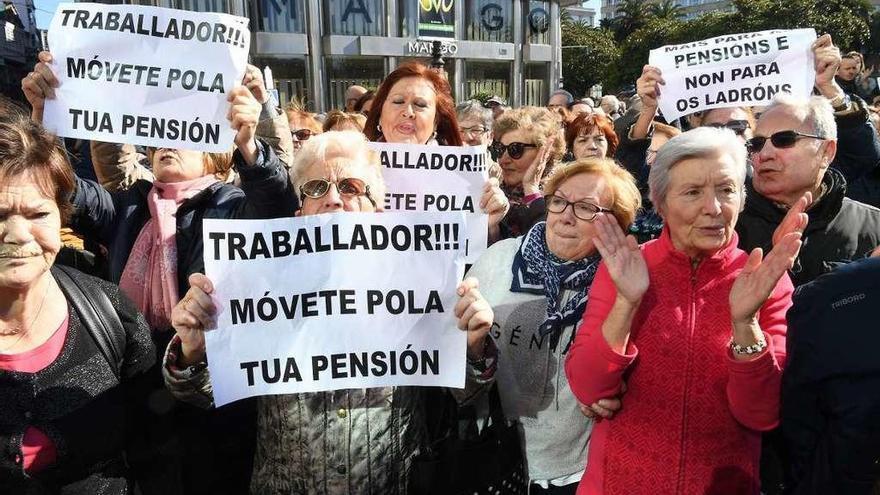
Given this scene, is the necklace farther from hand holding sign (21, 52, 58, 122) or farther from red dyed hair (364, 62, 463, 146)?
red dyed hair (364, 62, 463, 146)

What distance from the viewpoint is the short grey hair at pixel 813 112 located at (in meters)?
2.73

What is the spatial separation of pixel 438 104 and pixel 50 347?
2.46 meters

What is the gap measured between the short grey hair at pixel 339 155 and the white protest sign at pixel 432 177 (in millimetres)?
909

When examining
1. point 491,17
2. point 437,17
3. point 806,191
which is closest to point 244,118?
point 806,191

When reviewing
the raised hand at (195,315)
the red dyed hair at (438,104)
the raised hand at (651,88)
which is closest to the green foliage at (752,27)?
the raised hand at (651,88)

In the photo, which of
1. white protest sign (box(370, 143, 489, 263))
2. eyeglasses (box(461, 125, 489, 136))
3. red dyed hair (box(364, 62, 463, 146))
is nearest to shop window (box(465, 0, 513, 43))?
eyeglasses (box(461, 125, 489, 136))

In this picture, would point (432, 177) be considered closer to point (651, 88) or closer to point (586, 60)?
point (651, 88)

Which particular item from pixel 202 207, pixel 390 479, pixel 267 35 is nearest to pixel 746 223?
pixel 390 479

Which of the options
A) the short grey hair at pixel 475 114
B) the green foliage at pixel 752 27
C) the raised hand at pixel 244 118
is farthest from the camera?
the green foliage at pixel 752 27

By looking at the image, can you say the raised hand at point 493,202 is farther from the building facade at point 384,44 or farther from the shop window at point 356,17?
the shop window at point 356,17

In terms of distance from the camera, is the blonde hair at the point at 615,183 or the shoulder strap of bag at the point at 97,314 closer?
the shoulder strap of bag at the point at 97,314

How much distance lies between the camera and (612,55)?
50.5 m

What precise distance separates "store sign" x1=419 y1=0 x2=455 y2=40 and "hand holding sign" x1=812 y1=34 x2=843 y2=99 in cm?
2898

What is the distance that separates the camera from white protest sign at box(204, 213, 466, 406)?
1.96 meters
